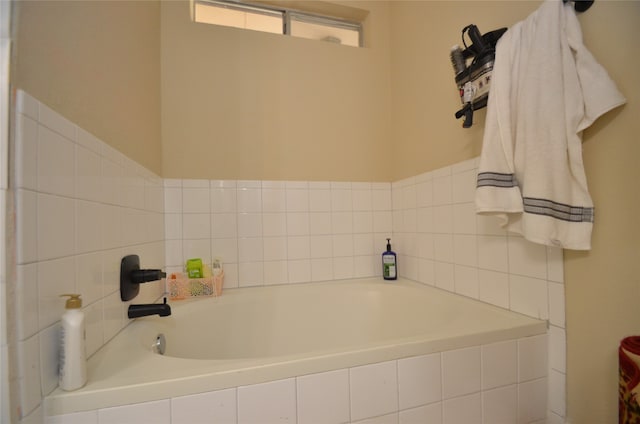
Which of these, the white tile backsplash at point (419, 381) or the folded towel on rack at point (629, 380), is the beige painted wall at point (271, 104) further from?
the folded towel on rack at point (629, 380)

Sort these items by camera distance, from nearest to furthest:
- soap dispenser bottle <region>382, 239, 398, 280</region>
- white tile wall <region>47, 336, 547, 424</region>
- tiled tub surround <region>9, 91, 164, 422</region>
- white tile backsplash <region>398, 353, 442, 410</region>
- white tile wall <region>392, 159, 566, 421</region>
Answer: tiled tub surround <region>9, 91, 164, 422</region> → white tile wall <region>47, 336, 547, 424</region> → white tile backsplash <region>398, 353, 442, 410</region> → white tile wall <region>392, 159, 566, 421</region> → soap dispenser bottle <region>382, 239, 398, 280</region>

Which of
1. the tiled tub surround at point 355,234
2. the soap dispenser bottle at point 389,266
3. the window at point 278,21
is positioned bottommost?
the soap dispenser bottle at point 389,266

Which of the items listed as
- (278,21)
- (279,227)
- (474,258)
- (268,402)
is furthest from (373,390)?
(278,21)

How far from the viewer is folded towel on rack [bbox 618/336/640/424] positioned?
0.59 m

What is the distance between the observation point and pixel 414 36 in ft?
4.99

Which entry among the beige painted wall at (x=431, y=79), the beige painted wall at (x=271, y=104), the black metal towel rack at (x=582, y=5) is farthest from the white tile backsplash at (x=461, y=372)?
the beige painted wall at (x=271, y=104)

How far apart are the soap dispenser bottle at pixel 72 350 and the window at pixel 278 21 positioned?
1738mm

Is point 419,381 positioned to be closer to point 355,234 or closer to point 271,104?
point 355,234

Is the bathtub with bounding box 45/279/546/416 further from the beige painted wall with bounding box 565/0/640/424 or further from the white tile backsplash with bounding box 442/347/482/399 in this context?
the beige painted wall with bounding box 565/0/640/424

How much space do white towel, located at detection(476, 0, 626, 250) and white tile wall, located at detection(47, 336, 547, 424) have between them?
1.31ft

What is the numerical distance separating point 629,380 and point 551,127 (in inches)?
25.6

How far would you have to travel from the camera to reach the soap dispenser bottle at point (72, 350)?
53 centimetres

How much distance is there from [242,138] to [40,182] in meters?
1.06

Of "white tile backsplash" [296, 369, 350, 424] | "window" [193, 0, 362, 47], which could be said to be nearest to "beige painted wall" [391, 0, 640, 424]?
"white tile backsplash" [296, 369, 350, 424]
